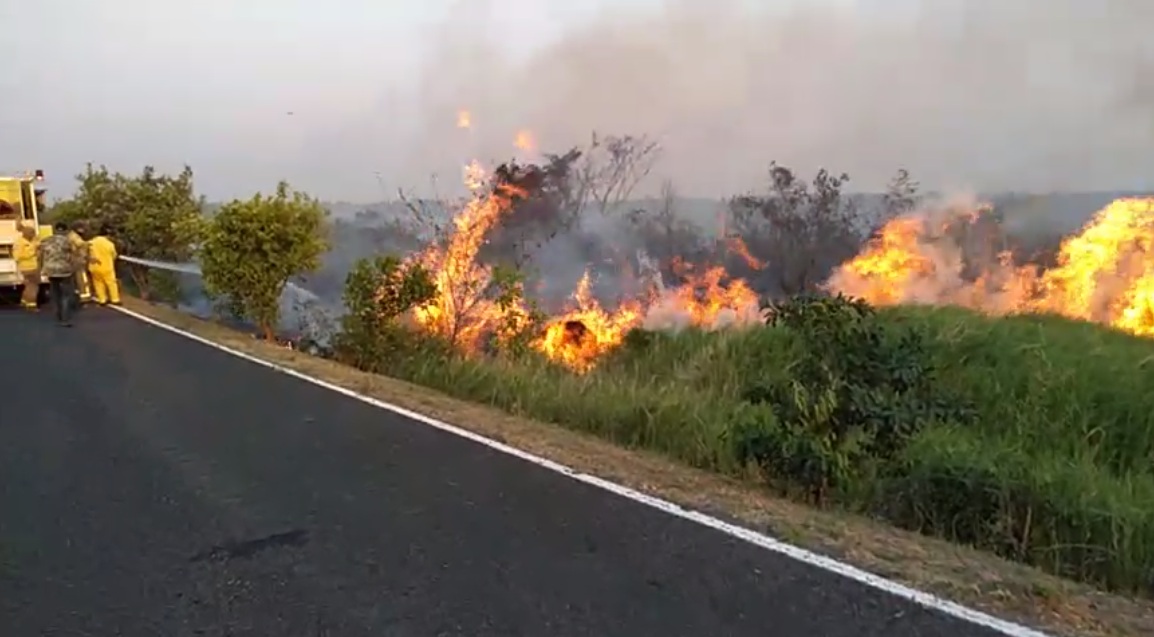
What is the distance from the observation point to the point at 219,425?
770cm

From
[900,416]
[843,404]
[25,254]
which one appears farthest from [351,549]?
[25,254]

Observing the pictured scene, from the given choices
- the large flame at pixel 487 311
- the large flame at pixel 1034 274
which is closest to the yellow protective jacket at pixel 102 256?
the large flame at pixel 487 311

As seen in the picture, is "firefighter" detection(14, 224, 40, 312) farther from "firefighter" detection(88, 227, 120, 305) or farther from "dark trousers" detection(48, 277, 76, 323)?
"dark trousers" detection(48, 277, 76, 323)

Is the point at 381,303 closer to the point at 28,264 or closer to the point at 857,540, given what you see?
the point at 857,540

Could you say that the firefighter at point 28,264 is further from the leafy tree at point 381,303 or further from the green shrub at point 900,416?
the green shrub at point 900,416

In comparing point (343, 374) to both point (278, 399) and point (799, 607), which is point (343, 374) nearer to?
point (278, 399)

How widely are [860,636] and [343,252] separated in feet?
46.6

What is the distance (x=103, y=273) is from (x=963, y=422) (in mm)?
15497

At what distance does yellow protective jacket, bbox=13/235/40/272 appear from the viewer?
18.3m

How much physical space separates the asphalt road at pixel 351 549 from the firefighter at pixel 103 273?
10.5 m

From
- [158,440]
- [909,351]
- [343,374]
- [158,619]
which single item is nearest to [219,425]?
[158,440]

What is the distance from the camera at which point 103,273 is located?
58.5ft

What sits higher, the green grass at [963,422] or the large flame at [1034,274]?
the large flame at [1034,274]

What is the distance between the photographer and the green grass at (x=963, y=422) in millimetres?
5492
